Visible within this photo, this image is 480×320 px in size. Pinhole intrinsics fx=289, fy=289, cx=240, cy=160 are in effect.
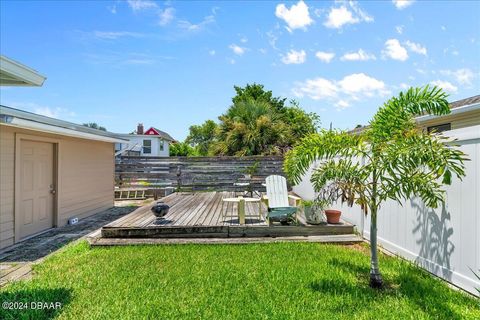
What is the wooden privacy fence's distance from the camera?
36.3 ft

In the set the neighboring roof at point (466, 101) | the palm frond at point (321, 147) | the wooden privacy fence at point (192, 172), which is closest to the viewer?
the palm frond at point (321, 147)

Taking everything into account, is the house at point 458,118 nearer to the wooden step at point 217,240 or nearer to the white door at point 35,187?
the wooden step at point 217,240

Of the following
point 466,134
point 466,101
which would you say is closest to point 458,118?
point 466,101

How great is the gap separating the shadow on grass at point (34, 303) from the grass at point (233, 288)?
10mm

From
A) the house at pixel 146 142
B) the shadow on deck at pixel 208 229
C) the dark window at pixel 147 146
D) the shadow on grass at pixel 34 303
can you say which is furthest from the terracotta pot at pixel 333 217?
the dark window at pixel 147 146

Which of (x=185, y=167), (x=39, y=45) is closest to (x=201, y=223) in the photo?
(x=185, y=167)

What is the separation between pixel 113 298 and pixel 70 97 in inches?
909

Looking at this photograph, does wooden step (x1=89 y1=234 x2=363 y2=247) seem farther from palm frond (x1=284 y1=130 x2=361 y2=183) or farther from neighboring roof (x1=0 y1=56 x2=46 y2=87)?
neighboring roof (x1=0 y1=56 x2=46 y2=87)

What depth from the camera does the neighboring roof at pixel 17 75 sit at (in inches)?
96.7

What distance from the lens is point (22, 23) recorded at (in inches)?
352

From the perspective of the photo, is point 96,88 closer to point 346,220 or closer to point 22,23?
point 22,23

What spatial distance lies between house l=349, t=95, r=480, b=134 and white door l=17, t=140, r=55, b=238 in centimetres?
724

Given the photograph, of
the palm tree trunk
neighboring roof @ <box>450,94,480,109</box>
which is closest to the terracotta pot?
the palm tree trunk

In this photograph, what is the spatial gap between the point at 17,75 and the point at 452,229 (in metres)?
4.63
